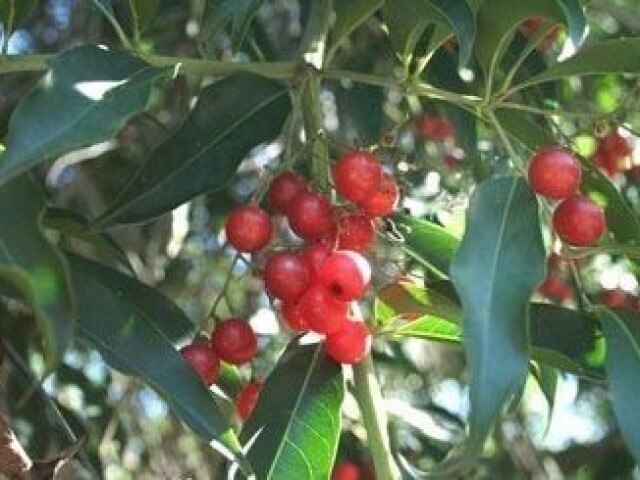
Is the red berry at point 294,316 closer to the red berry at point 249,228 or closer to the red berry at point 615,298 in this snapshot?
the red berry at point 249,228

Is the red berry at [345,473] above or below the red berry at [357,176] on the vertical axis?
below

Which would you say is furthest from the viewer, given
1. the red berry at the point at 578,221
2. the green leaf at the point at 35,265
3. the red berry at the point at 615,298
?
the red berry at the point at 615,298

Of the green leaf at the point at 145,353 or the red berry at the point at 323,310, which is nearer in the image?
the green leaf at the point at 145,353

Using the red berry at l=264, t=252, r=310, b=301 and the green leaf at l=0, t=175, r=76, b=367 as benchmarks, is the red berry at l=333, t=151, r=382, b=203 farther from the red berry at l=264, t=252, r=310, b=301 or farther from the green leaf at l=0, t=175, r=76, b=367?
the green leaf at l=0, t=175, r=76, b=367

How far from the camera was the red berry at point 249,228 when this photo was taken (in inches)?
54.7

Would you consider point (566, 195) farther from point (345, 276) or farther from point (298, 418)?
point (298, 418)

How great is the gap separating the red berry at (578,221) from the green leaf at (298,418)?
0.26 meters

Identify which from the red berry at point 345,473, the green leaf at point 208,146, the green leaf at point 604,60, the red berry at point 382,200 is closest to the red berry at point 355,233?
the red berry at point 382,200

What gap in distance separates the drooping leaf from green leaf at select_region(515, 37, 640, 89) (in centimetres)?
41

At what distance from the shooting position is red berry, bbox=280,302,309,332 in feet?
4.55

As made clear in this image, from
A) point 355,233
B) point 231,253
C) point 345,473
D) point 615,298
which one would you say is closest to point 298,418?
point 355,233

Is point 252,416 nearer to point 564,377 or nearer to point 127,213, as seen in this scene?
point 127,213

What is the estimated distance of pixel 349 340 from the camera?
139 centimetres

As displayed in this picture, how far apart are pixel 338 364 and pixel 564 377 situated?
296 millimetres
